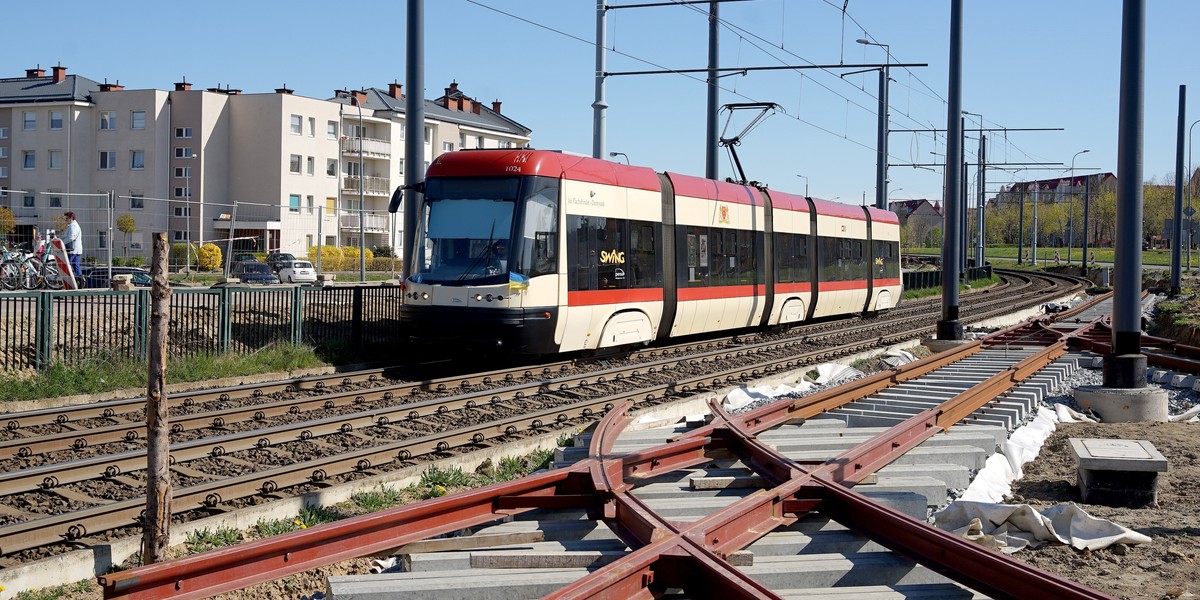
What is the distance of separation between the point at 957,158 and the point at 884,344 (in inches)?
151

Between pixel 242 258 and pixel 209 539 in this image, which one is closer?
pixel 209 539

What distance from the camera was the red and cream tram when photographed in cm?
1570

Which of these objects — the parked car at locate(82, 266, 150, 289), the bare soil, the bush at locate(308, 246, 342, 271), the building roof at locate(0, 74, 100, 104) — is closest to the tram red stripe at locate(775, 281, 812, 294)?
the parked car at locate(82, 266, 150, 289)

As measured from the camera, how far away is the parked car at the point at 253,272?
3247cm

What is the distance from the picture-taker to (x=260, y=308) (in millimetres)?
16516

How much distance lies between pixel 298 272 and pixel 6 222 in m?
21.4

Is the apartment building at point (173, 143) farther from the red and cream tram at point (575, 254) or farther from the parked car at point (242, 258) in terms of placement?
the red and cream tram at point (575, 254)

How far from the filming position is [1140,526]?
6.86m

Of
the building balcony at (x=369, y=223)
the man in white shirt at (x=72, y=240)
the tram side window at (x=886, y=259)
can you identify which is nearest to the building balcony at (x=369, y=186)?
the building balcony at (x=369, y=223)

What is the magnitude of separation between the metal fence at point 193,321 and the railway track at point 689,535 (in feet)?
26.4

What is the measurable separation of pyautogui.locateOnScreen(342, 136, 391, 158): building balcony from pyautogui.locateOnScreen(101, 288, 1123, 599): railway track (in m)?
66.6

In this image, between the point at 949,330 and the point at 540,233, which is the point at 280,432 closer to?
the point at 540,233

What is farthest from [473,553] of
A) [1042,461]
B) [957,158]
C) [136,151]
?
[136,151]

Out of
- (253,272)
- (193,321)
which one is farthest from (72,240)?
(253,272)
